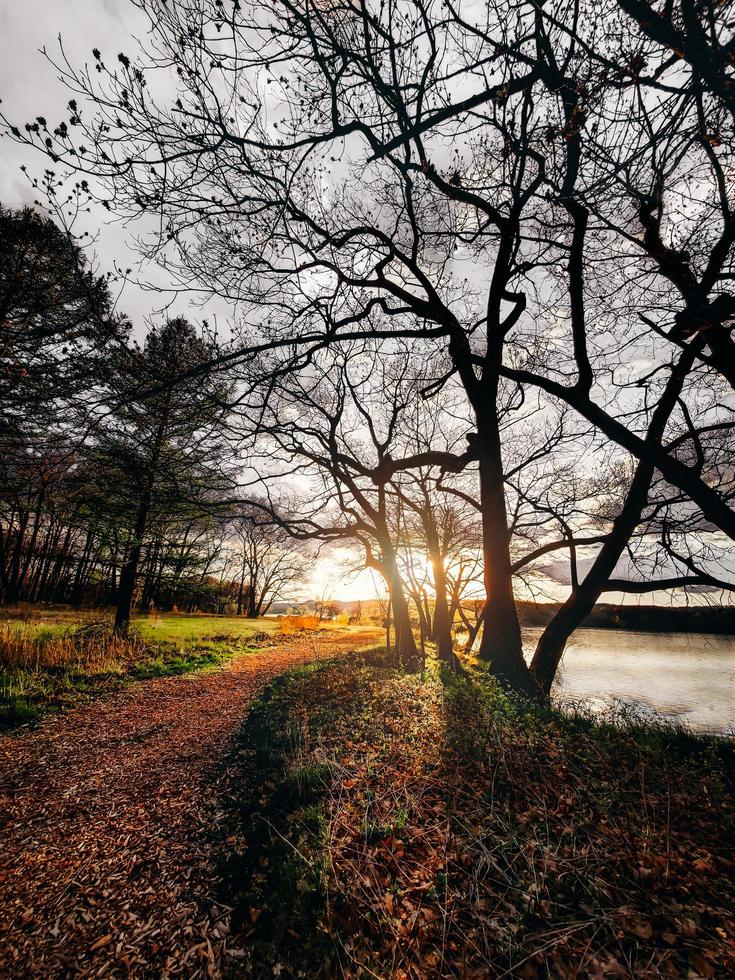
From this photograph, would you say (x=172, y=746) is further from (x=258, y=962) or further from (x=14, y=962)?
(x=258, y=962)

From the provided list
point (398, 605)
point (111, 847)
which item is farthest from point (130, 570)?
point (111, 847)

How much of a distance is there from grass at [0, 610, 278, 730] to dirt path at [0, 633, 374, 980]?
2.81 ft

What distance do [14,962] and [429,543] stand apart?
12015mm

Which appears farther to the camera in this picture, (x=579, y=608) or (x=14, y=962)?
(x=579, y=608)

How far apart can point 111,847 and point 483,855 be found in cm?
371

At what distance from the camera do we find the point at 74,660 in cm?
916

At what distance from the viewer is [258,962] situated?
8.27 ft

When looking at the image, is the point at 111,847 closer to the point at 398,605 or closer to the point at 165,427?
the point at 165,427

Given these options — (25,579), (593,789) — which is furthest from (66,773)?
(25,579)

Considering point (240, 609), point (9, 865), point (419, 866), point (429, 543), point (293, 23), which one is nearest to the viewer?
point (419, 866)

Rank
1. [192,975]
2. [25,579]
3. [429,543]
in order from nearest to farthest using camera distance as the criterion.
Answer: [192,975] → [429,543] → [25,579]

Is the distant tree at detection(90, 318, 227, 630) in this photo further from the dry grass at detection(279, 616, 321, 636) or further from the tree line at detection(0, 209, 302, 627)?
the dry grass at detection(279, 616, 321, 636)

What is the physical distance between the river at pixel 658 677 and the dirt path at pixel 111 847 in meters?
8.50

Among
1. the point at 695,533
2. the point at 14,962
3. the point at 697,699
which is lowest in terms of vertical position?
the point at 697,699
